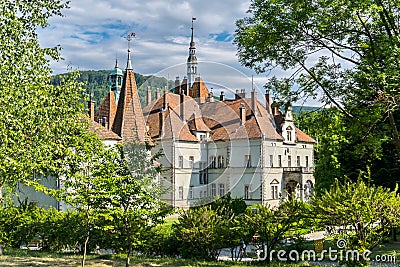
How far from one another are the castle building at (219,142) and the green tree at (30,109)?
2.71 m

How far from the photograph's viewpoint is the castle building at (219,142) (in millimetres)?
20812

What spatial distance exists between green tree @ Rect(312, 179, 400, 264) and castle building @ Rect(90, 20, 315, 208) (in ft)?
23.8

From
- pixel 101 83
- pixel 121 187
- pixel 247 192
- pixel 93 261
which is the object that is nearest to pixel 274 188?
pixel 247 192

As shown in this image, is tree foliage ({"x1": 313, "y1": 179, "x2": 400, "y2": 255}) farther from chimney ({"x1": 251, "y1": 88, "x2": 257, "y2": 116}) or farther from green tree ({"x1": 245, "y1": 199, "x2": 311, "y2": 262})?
chimney ({"x1": 251, "y1": 88, "x2": 257, "y2": 116})

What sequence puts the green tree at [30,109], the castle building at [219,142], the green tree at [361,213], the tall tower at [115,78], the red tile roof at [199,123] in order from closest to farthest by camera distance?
the green tree at [361,213], the green tree at [30,109], the red tile roof at [199,123], the castle building at [219,142], the tall tower at [115,78]

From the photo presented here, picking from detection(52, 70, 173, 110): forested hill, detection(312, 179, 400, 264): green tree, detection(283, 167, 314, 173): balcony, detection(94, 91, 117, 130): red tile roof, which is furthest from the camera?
detection(283, 167, 314, 173): balcony

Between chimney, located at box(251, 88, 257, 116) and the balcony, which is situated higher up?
chimney, located at box(251, 88, 257, 116)

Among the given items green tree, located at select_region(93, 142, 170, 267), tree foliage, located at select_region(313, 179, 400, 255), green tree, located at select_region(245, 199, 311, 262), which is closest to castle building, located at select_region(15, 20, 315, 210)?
green tree, located at select_region(93, 142, 170, 267)

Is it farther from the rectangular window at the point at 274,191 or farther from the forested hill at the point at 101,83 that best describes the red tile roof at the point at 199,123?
the rectangular window at the point at 274,191

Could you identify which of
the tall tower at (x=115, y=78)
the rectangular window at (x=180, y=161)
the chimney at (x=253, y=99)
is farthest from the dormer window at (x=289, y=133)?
the tall tower at (x=115, y=78)

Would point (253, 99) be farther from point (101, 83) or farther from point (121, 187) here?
point (101, 83)

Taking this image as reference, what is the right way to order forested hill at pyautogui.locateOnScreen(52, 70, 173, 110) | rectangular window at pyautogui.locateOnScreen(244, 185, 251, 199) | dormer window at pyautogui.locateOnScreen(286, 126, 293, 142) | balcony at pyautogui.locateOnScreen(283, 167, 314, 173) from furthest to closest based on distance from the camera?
dormer window at pyautogui.locateOnScreen(286, 126, 293, 142) → balcony at pyautogui.locateOnScreen(283, 167, 314, 173) → rectangular window at pyautogui.locateOnScreen(244, 185, 251, 199) → forested hill at pyautogui.locateOnScreen(52, 70, 173, 110)

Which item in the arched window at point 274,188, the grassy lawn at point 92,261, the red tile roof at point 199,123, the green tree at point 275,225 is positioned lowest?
the grassy lawn at point 92,261

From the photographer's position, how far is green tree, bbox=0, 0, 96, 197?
36.3 ft
